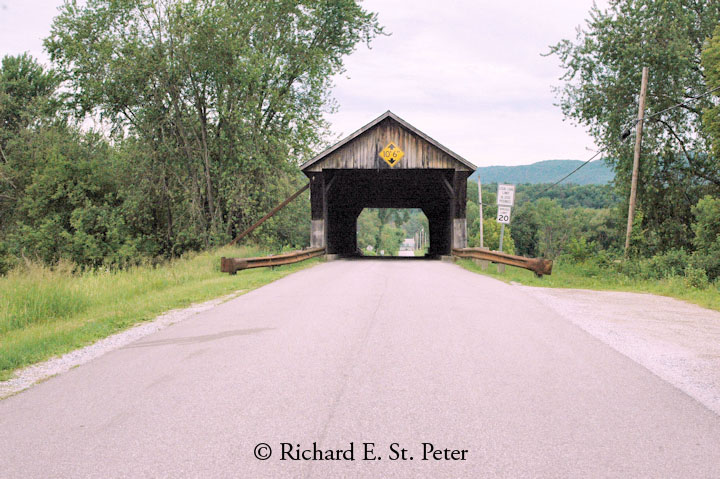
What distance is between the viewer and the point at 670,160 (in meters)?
24.8

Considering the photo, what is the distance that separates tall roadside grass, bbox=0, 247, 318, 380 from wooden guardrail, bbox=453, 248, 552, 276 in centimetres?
680

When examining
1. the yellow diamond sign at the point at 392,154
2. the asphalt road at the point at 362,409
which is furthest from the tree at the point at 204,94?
the asphalt road at the point at 362,409

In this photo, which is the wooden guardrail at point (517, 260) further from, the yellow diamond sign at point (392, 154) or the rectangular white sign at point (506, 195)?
the yellow diamond sign at point (392, 154)

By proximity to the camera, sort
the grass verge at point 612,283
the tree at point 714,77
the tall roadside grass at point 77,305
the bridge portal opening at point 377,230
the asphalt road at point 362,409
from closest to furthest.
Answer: the asphalt road at point 362,409 < the tall roadside grass at point 77,305 < the grass verge at point 612,283 < the tree at point 714,77 < the bridge portal opening at point 377,230

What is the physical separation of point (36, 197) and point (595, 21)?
92.8 ft

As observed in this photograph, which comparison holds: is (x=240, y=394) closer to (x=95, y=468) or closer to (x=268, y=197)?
(x=95, y=468)

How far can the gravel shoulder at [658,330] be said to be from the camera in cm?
536

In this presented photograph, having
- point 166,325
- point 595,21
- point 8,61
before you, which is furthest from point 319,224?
point 8,61

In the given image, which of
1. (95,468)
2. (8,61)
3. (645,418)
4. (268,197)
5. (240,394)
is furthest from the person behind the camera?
(8,61)

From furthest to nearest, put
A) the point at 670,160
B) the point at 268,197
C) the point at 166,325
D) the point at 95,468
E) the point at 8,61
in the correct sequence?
the point at 8,61 → the point at 268,197 → the point at 670,160 → the point at 166,325 → the point at 95,468

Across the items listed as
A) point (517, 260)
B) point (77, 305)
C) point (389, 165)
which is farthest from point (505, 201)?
point (77, 305)

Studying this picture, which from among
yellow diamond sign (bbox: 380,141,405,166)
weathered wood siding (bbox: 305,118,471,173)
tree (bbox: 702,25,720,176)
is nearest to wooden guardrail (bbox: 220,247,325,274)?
weathered wood siding (bbox: 305,118,471,173)

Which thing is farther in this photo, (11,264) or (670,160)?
(11,264)

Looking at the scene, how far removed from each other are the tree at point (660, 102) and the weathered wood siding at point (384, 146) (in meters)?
7.01
